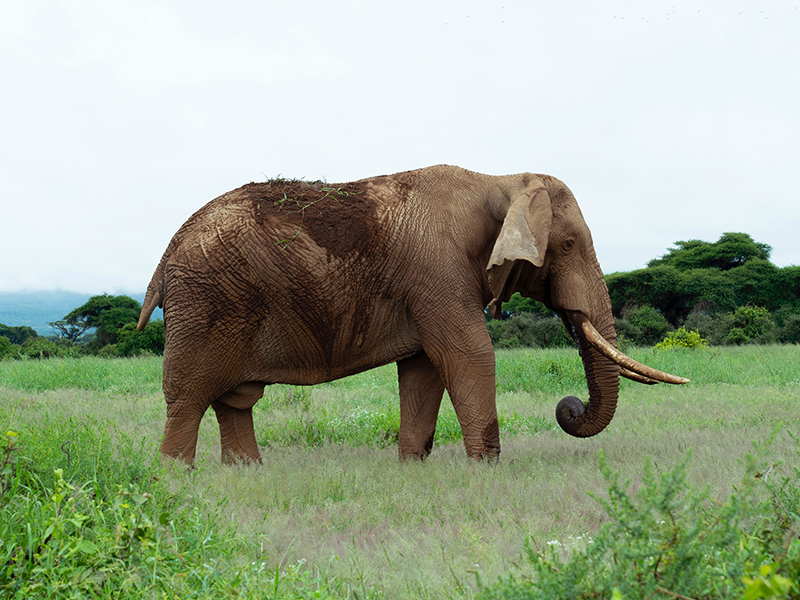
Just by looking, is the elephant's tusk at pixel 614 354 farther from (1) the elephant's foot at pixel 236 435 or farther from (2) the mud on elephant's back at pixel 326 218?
(1) the elephant's foot at pixel 236 435

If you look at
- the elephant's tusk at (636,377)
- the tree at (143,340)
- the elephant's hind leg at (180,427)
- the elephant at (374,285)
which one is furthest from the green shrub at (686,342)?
the tree at (143,340)

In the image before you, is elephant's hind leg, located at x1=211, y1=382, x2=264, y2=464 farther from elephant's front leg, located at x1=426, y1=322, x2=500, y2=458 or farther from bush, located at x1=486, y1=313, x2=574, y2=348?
bush, located at x1=486, y1=313, x2=574, y2=348

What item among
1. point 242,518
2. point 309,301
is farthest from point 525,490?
point 309,301

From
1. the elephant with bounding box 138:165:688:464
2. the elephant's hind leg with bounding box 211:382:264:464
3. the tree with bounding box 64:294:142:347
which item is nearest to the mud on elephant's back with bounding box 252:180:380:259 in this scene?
the elephant with bounding box 138:165:688:464

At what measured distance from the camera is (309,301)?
5738 millimetres

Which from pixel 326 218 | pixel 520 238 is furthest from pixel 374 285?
pixel 520 238

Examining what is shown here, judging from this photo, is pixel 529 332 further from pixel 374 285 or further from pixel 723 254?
pixel 374 285

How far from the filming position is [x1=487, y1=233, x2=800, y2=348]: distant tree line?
84.1 ft

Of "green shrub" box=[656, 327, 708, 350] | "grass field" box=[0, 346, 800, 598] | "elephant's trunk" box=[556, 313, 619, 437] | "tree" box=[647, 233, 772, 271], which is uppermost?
"tree" box=[647, 233, 772, 271]

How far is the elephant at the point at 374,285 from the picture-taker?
5676 millimetres

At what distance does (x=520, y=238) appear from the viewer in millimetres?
5461

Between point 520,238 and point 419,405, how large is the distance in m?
2.01

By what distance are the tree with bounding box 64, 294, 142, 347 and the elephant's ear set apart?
95.7 ft

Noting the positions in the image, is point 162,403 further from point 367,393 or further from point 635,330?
point 635,330
